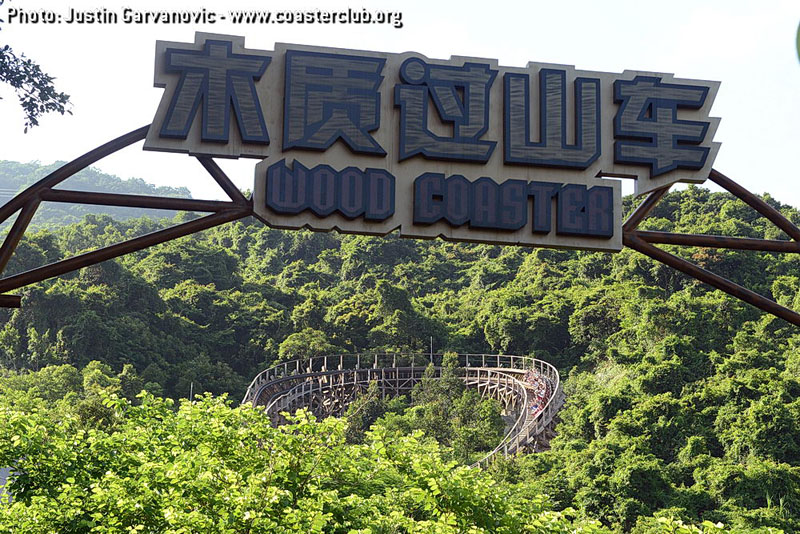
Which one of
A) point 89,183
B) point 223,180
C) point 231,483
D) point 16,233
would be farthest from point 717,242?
point 89,183

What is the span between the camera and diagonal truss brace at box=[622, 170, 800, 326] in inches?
220

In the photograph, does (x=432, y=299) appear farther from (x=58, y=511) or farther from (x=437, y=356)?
(x=58, y=511)

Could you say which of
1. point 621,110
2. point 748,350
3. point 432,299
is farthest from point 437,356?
point 621,110

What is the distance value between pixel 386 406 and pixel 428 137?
35206mm

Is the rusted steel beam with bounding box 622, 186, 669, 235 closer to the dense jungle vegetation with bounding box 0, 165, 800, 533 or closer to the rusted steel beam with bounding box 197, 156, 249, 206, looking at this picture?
the rusted steel beam with bounding box 197, 156, 249, 206

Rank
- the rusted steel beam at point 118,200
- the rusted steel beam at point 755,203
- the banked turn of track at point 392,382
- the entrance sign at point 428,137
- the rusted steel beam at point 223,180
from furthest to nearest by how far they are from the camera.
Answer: the banked turn of track at point 392,382 < the rusted steel beam at point 755,203 < the entrance sign at point 428,137 < the rusted steel beam at point 223,180 < the rusted steel beam at point 118,200

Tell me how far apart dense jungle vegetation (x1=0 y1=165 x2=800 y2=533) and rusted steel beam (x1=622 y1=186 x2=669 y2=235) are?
346 centimetres

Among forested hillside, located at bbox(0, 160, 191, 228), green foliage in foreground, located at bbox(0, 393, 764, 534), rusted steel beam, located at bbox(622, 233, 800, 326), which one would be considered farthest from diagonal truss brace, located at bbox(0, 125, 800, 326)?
forested hillside, located at bbox(0, 160, 191, 228)

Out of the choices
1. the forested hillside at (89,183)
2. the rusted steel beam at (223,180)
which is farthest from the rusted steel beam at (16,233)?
the forested hillside at (89,183)

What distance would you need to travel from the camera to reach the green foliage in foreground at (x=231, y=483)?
25.8 ft

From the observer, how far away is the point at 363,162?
Result: 5.67 m

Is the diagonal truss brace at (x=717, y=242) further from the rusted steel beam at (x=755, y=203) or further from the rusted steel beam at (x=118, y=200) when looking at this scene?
the rusted steel beam at (x=118, y=200)

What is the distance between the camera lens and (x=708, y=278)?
5.68 metres

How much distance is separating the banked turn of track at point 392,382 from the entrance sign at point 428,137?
1145 inches
